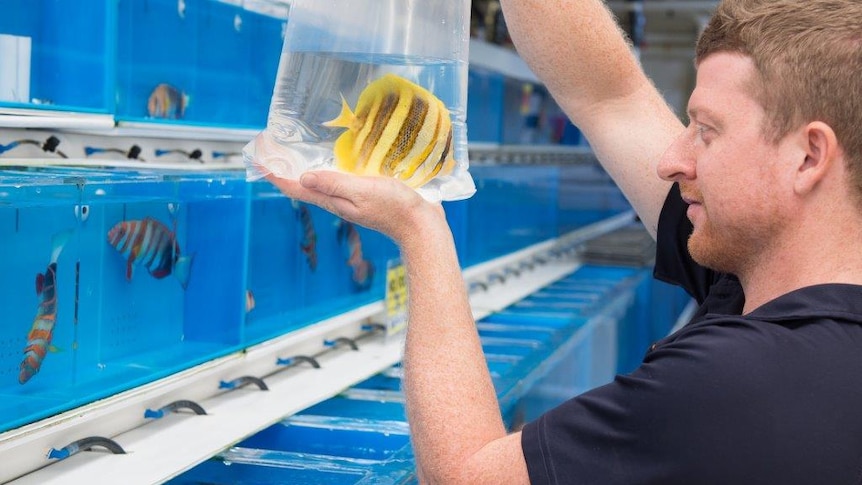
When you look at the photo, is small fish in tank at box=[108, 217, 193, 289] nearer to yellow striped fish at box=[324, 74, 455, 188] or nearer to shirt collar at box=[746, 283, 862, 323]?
yellow striped fish at box=[324, 74, 455, 188]

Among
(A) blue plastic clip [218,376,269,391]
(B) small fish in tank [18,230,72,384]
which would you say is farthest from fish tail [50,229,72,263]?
(A) blue plastic clip [218,376,269,391]

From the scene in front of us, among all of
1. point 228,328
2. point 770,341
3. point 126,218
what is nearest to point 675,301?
point 228,328

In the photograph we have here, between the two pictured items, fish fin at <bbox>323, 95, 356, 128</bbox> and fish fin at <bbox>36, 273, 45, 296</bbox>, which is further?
fish fin at <bbox>36, 273, 45, 296</bbox>

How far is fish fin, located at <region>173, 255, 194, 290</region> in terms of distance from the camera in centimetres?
240

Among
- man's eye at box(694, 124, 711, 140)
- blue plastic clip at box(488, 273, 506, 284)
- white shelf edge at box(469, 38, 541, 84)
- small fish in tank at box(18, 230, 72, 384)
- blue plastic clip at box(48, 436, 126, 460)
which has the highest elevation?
white shelf edge at box(469, 38, 541, 84)

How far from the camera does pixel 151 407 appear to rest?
93.0 inches

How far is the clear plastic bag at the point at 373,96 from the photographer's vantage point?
1470mm

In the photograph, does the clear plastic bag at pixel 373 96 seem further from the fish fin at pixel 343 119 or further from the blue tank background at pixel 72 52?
the blue tank background at pixel 72 52

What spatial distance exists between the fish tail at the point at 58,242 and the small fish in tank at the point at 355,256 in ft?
4.17

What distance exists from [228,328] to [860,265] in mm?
1577

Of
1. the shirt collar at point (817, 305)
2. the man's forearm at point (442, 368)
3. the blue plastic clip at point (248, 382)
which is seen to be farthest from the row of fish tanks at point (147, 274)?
the shirt collar at point (817, 305)

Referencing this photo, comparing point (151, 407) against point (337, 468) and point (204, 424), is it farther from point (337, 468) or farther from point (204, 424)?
point (337, 468)

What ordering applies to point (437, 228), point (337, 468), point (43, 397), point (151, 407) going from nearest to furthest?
point (437, 228)
point (43, 397)
point (337, 468)
point (151, 407)

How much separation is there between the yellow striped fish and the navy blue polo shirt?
40 cm
